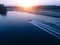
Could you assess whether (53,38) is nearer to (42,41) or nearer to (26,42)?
(42,41)

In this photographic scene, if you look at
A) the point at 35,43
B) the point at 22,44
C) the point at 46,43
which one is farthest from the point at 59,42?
the point at 22,44

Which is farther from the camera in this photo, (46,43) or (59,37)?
(59,37)

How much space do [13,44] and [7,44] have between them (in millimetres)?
511

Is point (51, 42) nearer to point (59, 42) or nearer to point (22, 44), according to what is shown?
point (59, 42)

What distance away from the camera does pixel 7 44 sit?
11977 millimetres

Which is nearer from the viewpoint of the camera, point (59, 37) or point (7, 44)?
point (7, 44)

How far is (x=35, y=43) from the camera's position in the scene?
12055mm

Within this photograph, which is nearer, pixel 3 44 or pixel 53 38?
pixel 3 44

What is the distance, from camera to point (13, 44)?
38.9 feet

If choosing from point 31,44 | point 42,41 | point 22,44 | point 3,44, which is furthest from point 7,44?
point 42,41

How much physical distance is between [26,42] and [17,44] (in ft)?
2.78

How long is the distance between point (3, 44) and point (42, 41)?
3263 mm

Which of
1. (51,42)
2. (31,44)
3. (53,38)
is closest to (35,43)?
(31,44)

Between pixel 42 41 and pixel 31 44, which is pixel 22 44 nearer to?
pixel 31 44
